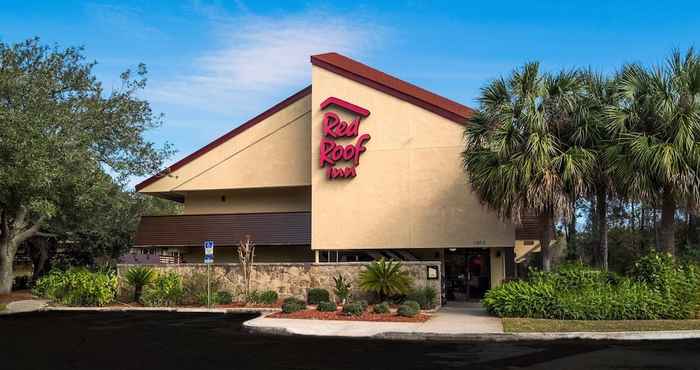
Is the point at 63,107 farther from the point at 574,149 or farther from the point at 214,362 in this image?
the point at 574,149

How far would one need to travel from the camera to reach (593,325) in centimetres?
1673

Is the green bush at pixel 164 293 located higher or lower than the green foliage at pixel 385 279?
lower

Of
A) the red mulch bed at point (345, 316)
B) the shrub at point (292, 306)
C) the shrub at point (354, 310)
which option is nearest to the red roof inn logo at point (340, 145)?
the shrub at point (292, 306)

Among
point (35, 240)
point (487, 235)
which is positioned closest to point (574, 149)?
point (487, 235)

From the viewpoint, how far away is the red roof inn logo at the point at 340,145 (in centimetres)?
2672

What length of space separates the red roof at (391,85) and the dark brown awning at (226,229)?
640 centimetres

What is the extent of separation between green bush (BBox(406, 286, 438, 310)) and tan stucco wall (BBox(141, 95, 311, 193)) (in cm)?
883

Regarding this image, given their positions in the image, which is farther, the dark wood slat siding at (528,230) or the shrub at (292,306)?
the dark wood slat siding at (528,230)

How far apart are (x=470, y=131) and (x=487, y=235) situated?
501 centimetres

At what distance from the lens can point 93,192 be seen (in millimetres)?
26344

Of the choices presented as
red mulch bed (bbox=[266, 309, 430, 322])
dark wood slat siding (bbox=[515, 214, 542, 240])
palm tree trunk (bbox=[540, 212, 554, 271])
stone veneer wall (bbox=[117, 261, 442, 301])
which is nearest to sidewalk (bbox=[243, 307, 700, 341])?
red mulch bed (bbox=[266, 309, 430, 322])

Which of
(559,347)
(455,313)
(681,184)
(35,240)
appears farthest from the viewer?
(35,240)

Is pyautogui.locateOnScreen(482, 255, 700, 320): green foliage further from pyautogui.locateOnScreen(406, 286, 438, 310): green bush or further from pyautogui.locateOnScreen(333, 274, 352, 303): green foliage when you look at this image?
pyautogui.locateOnScreen(333, 274, 352, 303): green foliage

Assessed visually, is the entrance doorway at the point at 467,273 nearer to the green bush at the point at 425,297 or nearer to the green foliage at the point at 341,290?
the green bush at the point at 425,297
